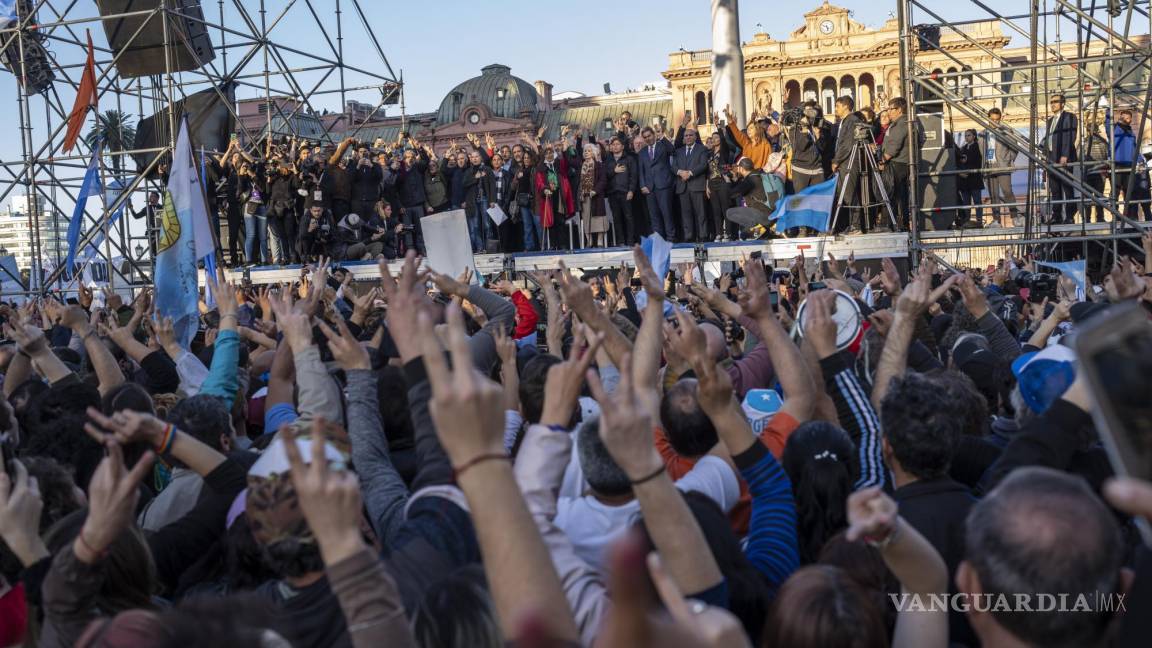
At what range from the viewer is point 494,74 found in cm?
6612

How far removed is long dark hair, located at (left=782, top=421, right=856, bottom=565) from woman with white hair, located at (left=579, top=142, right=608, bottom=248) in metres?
11.4

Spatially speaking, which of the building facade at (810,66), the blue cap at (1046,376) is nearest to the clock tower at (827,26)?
the building facade at (810,66)

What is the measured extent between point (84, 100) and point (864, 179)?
8997 millimetres

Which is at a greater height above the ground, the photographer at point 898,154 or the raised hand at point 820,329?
the photographer at point 898,154

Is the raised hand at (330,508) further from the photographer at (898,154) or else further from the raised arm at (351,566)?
the photographer at (898,154)

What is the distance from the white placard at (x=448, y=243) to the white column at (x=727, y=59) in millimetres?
11211

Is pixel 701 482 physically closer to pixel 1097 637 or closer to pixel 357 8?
pixel 1097 637

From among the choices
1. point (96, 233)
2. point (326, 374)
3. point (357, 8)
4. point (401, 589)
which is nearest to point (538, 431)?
point (401, 589)

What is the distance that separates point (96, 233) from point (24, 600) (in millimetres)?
12137

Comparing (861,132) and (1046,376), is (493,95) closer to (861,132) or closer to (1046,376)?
(861,132)

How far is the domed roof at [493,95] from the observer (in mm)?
64375

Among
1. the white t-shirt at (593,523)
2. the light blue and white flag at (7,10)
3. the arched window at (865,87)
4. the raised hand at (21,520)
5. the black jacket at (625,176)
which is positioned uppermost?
the arched window at (865,87)

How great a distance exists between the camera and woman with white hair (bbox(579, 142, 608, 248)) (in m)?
14.2

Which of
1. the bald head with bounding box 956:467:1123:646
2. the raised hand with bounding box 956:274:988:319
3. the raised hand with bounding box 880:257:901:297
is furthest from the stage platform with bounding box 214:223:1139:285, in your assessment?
the bald head with bounding box 956:467:1123:646
